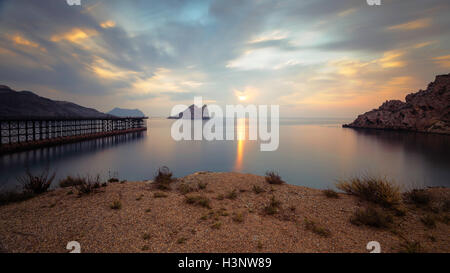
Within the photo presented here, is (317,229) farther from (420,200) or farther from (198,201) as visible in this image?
(420,200)

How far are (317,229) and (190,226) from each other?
3.93 m

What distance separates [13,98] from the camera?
113188mm

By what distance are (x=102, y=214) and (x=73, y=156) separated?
32.9 m

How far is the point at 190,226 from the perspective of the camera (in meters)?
5.58

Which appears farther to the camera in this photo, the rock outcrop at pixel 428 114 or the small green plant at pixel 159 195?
the rock outcrop at pixel 428 114

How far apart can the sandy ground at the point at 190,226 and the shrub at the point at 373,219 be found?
0.19 m

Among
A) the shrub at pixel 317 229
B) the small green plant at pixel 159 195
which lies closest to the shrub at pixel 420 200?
the shrub at pixel 317 229

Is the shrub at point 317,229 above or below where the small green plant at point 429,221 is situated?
below

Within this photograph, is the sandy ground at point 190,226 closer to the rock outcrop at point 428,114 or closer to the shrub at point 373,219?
the shrub at point 373,219

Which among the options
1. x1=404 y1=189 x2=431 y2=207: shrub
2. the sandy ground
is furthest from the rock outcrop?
the sandy ground

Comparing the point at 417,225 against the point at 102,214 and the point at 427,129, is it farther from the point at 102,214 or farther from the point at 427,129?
the point at 427,129

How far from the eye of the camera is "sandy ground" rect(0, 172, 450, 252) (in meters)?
4.55

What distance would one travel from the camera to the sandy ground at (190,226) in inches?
179

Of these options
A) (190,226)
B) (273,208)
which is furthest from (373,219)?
(190,226)
